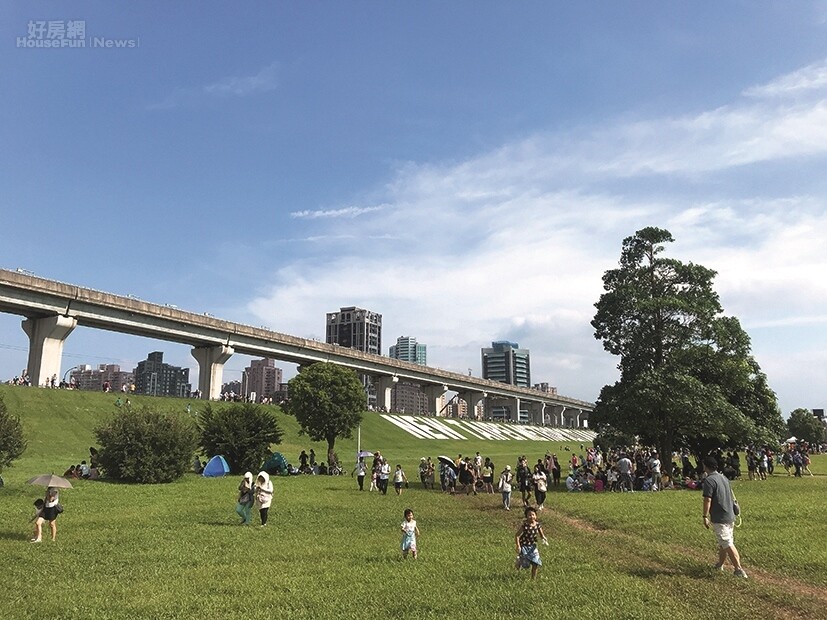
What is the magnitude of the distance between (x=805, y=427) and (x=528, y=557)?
155 metres

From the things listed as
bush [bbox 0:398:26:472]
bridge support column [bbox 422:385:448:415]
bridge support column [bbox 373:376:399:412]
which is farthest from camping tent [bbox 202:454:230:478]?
bridge support column [bbox 422:385:448:415]

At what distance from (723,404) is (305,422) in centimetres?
2811

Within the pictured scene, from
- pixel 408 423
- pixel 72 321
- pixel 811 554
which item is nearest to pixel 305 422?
pixel 72 321

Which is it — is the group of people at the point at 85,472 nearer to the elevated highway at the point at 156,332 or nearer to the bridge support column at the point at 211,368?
the elevated highway at the point at 156,332

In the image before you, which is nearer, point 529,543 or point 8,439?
point 529,543

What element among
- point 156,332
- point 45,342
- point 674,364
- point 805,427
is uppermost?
point 156,332

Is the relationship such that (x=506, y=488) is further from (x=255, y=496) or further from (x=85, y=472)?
(x=85, y=472)

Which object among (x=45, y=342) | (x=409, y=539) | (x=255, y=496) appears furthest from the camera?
(x=45, y=342)

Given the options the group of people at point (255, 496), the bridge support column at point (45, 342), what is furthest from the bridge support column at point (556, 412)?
the group of people at point (255, 496)

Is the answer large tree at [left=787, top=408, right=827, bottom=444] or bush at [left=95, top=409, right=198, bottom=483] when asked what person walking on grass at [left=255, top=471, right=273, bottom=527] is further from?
large tree at [left=787, top=408, right=827, bottom=444]

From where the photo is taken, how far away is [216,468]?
34.2 meters

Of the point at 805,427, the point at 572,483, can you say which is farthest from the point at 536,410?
the point at 572,483

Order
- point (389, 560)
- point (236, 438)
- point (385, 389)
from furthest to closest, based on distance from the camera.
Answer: point (385, 389), point (236, 438), point (389, 560)

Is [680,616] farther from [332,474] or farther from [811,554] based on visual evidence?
[332,474]
